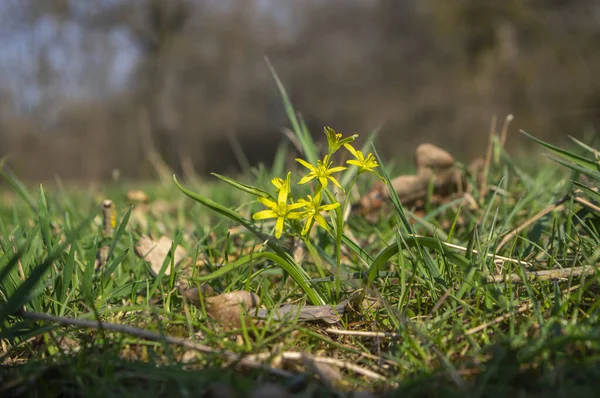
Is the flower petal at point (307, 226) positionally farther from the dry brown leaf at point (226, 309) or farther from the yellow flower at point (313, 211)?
the dry brown leaf at point (226, 309)

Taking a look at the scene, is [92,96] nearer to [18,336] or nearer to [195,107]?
[195,107]

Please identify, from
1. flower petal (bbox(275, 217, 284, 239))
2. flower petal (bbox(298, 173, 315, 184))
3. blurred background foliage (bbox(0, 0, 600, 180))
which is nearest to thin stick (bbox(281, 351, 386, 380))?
flower petal (bbox(275, 217, 284, 239))

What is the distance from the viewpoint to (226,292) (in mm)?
1160

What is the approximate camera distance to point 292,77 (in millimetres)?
16516

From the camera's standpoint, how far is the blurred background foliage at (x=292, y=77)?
1199cm

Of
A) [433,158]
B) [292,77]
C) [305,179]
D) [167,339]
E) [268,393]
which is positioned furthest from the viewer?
[292,77]

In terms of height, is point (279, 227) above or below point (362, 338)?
above

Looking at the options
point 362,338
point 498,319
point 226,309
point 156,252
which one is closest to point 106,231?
point 156,252

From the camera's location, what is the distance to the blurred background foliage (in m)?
12.0

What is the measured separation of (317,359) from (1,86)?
17.2 metres

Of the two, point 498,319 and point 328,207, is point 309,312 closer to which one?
point 328,207

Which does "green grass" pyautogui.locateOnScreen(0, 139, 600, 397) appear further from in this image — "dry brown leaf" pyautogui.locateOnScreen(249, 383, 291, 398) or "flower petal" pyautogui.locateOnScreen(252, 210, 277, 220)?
"flower petal" pyautogui.locateOnScreen(252, 210, 277, 220)

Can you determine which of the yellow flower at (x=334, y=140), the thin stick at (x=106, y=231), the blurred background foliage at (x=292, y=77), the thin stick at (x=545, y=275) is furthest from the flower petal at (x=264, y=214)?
the blurred background foliage at (x=292, y=77)

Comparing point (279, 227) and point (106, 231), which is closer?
point (279, 227)
